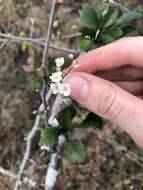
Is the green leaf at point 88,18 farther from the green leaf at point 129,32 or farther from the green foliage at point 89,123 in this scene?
the green foliage at point 89,123

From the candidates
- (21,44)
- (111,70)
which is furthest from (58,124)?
(21,44)

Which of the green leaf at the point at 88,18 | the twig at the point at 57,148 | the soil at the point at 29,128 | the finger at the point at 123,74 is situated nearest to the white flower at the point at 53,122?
the twig at the point at 57,148

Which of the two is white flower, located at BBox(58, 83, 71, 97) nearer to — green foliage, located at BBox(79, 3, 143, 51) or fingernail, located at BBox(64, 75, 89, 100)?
fingernail, located at BBox(64, 75, 89, 100)

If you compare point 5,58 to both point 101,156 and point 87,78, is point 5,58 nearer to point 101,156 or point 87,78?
point 101,156

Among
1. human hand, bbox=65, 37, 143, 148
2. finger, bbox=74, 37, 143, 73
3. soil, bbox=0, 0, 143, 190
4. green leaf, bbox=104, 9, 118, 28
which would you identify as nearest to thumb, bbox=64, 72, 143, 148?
human hand, bbox=65, 37, 143, 148

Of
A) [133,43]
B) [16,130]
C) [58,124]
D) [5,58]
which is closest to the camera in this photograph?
[133,43]

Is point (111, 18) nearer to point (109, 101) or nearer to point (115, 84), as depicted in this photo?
point (115, 84)

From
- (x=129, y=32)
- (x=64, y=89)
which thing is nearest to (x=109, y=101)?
(x=64, y=89)
